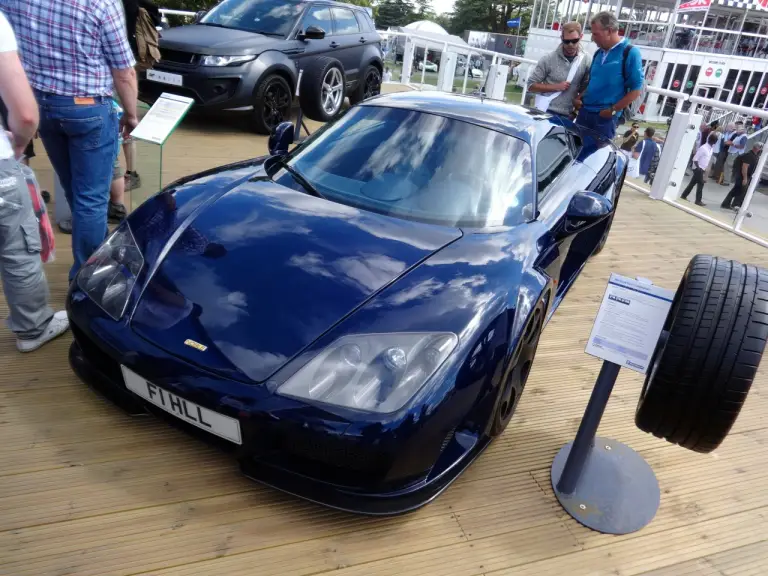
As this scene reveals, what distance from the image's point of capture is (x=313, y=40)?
25.5 feet

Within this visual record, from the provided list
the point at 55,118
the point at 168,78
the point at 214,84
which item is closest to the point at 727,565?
the point at 55,118

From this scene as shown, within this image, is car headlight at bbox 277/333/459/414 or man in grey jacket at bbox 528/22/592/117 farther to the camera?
man in grey jacket at bbox 528/22/592/117

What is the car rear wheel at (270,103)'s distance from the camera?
6988mm

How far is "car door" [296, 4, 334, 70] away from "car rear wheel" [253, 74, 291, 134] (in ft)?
1.39

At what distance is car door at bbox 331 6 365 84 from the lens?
8.27m

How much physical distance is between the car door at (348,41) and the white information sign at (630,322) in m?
7.11

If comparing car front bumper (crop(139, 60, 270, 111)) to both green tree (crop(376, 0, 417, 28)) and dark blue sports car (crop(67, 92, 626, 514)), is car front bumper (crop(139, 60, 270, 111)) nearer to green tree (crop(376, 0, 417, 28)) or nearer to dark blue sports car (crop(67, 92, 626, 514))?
dark blue sports car (crop(67, 92, 626, 514))

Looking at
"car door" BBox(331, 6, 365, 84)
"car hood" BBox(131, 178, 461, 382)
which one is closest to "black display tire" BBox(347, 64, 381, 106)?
"car door" BBox(331, 6, 365, 84)

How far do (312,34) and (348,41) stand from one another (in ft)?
3.69

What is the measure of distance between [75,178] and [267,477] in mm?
2047

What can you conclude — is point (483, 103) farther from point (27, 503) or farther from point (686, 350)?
point (27, 503)

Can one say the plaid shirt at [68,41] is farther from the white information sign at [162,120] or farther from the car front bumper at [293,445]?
the car front bumper at [293,445]

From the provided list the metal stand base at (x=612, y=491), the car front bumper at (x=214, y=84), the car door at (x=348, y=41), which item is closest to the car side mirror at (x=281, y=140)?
the metal stand base at (x=612, y=491)

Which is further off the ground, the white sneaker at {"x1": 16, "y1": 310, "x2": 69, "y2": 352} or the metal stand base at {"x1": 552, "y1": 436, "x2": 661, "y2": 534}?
the white sneaker at {"x1": 16, "y1": 310, "x2": 69, "y2": 352}
